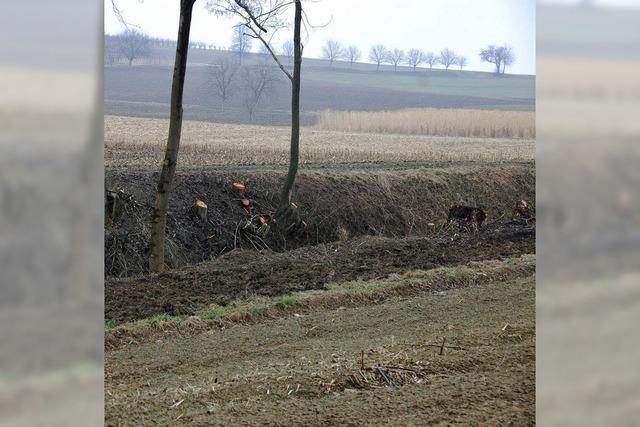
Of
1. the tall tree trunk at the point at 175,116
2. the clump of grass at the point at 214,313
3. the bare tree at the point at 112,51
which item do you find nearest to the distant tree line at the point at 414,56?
the bare tree at the point at 112,51

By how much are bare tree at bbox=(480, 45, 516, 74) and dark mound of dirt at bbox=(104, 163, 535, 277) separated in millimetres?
33610

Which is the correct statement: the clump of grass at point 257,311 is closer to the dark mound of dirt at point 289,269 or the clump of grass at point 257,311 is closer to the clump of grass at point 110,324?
the dark mound of dirt at point 289,269

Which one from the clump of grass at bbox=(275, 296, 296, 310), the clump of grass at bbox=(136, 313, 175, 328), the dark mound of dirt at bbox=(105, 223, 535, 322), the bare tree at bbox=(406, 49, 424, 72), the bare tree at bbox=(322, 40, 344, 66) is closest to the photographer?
the clump of grass at bbox=(136, 313, 175, 328)

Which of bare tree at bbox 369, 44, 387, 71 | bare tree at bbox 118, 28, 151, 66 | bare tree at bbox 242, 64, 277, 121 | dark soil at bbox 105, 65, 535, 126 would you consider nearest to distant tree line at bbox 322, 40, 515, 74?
bare tree at bbox 369, 44, 387, 71

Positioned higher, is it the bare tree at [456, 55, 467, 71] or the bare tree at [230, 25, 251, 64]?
the bare tree at [230, 25, 251, 64]

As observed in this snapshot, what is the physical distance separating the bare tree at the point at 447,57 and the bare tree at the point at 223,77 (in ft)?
43.4

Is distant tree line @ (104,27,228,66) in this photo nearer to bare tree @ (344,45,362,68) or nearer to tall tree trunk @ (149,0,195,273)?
bare tree @ (344,45,362,68)

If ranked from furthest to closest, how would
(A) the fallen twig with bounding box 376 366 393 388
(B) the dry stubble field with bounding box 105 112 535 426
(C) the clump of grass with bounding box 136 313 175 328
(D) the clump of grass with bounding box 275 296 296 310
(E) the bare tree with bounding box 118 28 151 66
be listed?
(E) the bare tree with bounding box 118 28 151 66, (D) the clump of grass with bounding box 275 296 296 310, (C) the clump of grass with bounding box 136 313 175 328, (A) the fallen twig with bounding box 376 366 393 388, (B) the dry stubble field with bounding box 105 112 535 426

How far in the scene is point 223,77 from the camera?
179ft

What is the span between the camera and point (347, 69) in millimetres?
61844

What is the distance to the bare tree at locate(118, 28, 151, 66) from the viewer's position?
59250 millimetres
